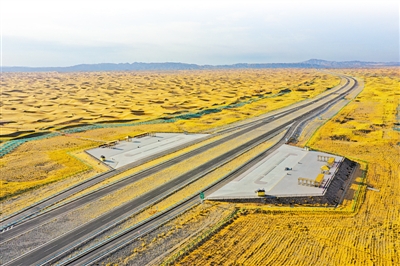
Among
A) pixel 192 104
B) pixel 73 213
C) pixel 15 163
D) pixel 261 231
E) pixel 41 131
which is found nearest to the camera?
pixel 261 231

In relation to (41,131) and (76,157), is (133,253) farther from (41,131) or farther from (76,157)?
(41,131)

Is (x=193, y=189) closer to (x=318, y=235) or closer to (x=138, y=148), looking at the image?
(x=318, y=235)

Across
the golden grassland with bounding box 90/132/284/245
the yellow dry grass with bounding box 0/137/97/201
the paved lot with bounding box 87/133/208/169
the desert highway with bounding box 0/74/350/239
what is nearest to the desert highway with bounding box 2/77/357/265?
the desert highway with bounding box 0/74/350/239

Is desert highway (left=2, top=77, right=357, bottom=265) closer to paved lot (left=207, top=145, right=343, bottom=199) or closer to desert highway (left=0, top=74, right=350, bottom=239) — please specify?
desert highway (left=0, top=74, right=350, bottom=239)

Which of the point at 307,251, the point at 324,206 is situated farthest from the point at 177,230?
the point at 324,206

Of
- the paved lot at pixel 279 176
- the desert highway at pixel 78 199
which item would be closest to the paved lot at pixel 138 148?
the desert highway at pixel 78 199

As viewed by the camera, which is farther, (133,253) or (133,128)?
(133,128)

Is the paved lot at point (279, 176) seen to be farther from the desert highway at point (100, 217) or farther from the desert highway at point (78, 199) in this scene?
the desert highway at point (78, 199)

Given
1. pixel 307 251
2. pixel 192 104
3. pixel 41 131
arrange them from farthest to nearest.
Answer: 1. pixel 192 104
2. pixel 41 131
3. pixel 307 251
